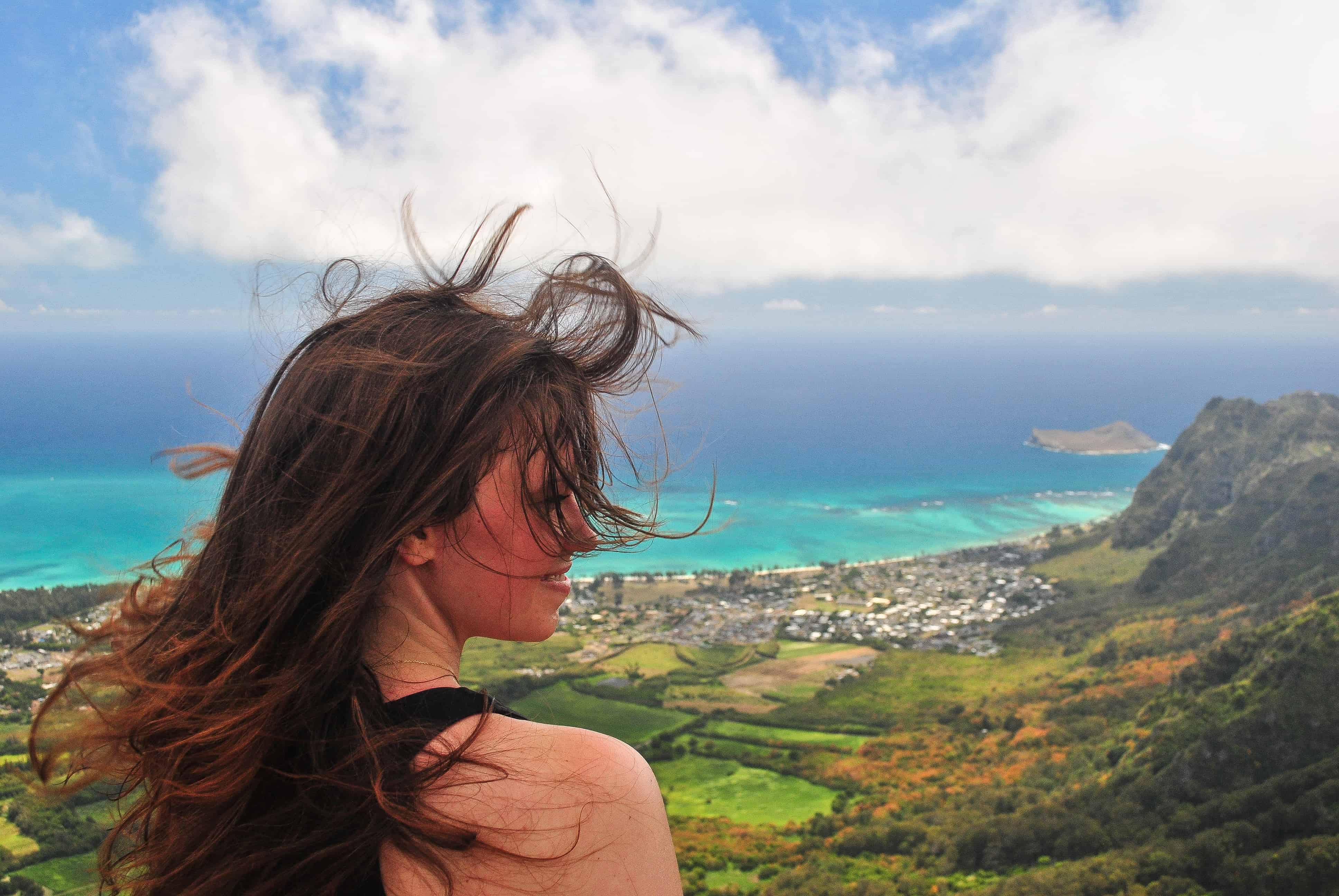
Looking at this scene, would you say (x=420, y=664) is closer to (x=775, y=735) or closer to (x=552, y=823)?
(x=552, y=823)

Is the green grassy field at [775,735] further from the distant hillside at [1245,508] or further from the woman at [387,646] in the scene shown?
the woman at [387,646]

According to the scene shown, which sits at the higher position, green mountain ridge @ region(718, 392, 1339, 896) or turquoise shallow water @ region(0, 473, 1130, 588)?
turquoise shallow water @ region(0, 473, 1130, 588)

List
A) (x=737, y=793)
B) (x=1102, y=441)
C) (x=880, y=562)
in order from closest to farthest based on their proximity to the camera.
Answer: (x=737, y=793) → (x=880, y=562) → (x=1102, y=441)

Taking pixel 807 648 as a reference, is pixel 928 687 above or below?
below

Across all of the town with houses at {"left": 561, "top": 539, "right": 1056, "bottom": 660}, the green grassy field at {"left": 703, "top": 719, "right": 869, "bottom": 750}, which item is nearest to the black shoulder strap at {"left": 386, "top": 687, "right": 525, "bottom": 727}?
the green grassy field at {"left": 703, "top": 719, "right": 869, "bottom": 750}

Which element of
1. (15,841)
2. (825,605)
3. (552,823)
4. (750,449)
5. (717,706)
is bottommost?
(717,706)

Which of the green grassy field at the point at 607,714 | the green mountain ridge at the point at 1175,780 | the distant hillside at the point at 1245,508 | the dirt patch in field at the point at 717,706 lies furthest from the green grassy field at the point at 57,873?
the distant hillside at the point at 1245,508

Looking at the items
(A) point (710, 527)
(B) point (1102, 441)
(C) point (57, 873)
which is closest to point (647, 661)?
(C) point (57, 873)

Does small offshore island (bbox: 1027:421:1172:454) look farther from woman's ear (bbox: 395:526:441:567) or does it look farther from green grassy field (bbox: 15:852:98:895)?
woman's ear (bbox: 395:526:441:567)
